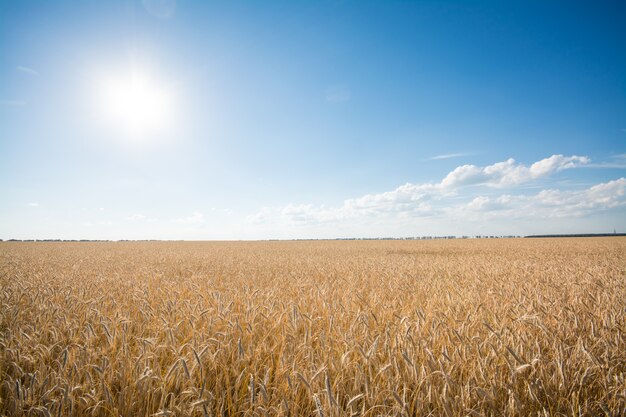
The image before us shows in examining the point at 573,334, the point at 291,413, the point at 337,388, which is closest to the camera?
the point at 291,413

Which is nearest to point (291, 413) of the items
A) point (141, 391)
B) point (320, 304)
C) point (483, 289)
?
point (141, 391)

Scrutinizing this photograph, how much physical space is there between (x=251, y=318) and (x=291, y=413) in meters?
1.72

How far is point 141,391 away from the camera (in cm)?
194

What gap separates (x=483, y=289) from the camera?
589 centimetres

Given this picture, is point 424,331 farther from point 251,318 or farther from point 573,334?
point 251,318

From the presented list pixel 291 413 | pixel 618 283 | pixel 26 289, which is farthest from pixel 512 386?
pixel 26 289

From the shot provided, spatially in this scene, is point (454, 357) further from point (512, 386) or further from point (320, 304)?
point (320, 304)

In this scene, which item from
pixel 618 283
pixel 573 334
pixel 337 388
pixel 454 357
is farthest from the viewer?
pixel 618 283

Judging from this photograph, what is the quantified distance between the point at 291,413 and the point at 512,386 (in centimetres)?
164

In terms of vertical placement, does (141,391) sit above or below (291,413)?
above

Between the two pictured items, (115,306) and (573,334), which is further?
(115,306)

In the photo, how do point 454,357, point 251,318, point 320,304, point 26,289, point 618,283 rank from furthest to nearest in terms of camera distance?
1. point 618,283
2. point 26,289
3. point 320,304
4. point 251,318
5. point 454,357

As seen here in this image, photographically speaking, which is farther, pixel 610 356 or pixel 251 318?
pixel 251 318

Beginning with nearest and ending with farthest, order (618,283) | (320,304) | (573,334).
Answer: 1. (573,334)
2. (320,304)
3. (618,283)
